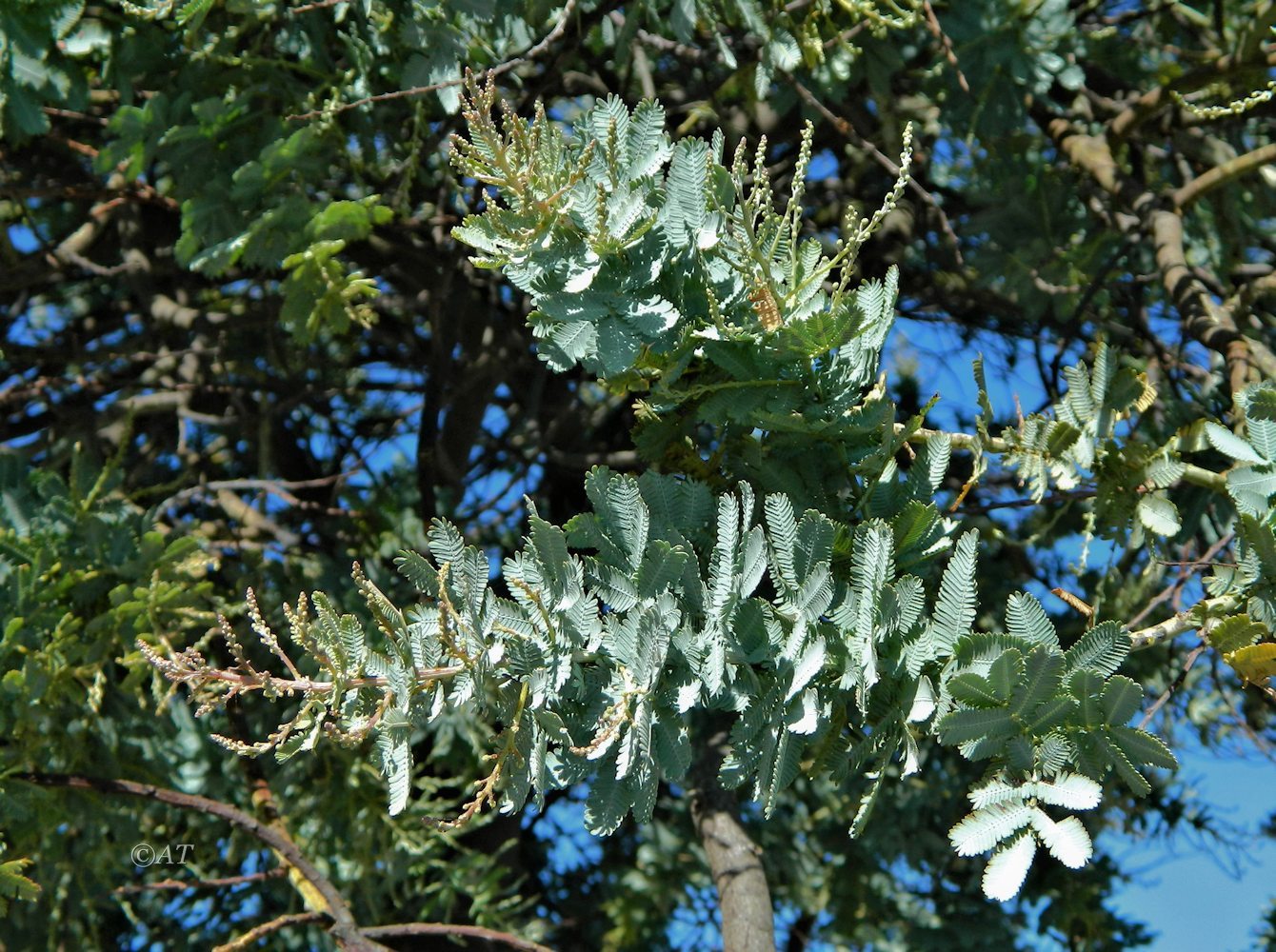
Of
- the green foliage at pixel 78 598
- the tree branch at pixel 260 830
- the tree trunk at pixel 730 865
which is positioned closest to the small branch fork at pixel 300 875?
the tree branch at pixel 260 830

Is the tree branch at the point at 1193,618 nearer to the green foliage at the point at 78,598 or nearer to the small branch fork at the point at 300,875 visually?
the small branch fork at the point at 300,875

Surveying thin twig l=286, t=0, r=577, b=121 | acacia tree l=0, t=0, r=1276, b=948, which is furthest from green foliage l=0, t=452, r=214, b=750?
thin twig l=286, t=0, r=577, b=121


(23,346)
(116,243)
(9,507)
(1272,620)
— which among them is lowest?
(1272,620)

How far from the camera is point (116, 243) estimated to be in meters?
3.80

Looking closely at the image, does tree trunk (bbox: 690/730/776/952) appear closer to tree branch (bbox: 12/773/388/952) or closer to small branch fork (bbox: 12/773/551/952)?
small branch fork (bbox: 12/773/551/952)

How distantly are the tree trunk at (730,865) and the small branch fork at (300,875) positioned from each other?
17.4 inches

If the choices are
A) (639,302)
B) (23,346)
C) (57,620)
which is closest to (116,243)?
(23,346)

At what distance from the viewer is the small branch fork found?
2.44m

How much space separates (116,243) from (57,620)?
1406 mm

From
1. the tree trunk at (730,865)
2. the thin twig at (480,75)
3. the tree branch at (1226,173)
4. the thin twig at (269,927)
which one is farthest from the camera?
the tree trunk at (730,865)

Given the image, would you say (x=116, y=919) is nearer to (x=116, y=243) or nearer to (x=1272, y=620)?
(x=116, y=243)

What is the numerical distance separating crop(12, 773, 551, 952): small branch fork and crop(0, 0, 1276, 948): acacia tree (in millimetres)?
14

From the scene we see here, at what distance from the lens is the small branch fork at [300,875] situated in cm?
244

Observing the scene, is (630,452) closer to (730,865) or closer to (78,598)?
(730,865)
